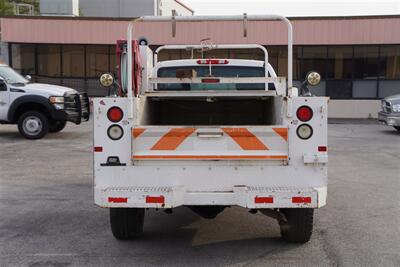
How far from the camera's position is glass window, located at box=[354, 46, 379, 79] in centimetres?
2420

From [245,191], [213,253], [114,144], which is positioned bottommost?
[213,253]

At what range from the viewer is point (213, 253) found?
17.3ft

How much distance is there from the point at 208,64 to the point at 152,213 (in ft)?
6.97

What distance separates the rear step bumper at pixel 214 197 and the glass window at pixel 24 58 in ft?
72.2

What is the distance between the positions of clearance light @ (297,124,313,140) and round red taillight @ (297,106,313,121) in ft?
0.21

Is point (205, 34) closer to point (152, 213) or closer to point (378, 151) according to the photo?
point (378, 151)

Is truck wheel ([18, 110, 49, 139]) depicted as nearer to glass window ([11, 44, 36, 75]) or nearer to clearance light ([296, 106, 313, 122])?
clearance light ([296, 106, 313, 122])

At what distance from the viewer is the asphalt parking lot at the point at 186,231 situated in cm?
510

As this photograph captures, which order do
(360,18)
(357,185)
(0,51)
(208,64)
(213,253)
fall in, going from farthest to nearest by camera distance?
1. (0,51)
2. (360,18)
3. (357,185)
4. (208,64)
5. (213,253)

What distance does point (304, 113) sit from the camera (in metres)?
4.93

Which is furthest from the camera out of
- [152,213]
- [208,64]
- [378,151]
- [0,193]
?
[378,151]

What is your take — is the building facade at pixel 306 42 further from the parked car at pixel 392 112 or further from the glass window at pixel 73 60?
the parked car at pixel 392 112

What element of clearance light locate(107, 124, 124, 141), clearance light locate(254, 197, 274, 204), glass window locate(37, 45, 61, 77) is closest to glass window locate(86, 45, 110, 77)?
glass window locate(37, 45, 61, 77)

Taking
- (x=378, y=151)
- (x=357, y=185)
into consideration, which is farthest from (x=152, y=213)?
(x=378, y=151)
